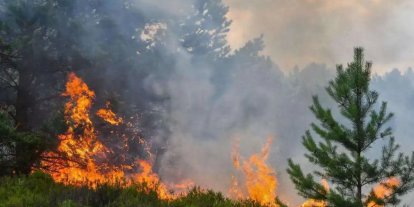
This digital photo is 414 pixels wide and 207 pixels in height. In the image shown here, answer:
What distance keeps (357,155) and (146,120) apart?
41.9 ft

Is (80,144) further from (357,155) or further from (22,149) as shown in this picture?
(357,155)

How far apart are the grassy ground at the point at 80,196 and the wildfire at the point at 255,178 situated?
29.7 metres

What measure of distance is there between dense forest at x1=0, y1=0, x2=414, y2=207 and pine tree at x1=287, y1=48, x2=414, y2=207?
0.08 ft

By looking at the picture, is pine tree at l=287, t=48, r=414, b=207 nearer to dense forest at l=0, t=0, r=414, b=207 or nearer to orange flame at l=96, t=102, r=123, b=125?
dense forest at l=0, t=0, r=414, b=207

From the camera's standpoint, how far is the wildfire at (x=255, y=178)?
128 feet

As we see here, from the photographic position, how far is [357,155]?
982 centimetres

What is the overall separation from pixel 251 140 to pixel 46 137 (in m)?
32.4

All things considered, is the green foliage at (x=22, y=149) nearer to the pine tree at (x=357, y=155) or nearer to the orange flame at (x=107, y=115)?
the orange flame at (x=107, y=115)

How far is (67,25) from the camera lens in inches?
687

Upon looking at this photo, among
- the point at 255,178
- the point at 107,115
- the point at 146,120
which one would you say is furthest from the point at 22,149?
the point at 255,178

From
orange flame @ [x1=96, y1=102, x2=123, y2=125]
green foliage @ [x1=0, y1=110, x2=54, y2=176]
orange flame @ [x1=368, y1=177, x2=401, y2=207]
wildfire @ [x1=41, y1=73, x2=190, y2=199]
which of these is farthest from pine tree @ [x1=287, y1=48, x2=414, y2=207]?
orange flame @ [x1=96, y1=102, x2=123, y2=125]

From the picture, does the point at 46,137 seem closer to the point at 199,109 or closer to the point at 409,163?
the point at 409,163

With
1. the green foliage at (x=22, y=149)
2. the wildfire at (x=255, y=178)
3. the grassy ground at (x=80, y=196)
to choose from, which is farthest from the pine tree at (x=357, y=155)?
the wildfire at (x=255, y=178)

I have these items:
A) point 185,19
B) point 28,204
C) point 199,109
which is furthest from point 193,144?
point 28,204
